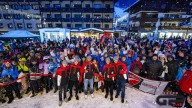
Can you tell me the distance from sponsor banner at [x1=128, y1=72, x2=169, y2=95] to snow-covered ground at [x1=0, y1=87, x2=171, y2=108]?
0.90 feet

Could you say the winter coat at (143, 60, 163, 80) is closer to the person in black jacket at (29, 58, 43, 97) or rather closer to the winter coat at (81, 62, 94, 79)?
the winter coat at (81, 62, 94, 79)

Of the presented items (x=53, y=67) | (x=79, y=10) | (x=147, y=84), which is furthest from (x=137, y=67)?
(x=79, y=10)

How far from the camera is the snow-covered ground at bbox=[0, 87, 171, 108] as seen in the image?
200 inches

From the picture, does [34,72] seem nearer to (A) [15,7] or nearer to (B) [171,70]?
(B) [171,70]

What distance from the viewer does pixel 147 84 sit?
19.0ft

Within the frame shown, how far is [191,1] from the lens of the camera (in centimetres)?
3866

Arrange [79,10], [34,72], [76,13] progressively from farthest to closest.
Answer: [76,13]
[79,10]
[34,72]

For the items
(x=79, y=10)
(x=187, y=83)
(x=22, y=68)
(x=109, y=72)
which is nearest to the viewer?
(x=187, y=83)

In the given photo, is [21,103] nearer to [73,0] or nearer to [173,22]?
[73,0]

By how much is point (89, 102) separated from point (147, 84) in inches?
117

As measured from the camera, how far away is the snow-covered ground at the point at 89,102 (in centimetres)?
507

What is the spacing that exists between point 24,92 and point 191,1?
51.9 m

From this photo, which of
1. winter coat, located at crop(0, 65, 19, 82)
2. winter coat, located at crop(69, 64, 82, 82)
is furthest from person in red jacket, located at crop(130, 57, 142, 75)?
winter coat, located at crop(0, 65, 19, 82)

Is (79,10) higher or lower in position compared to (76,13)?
higher
